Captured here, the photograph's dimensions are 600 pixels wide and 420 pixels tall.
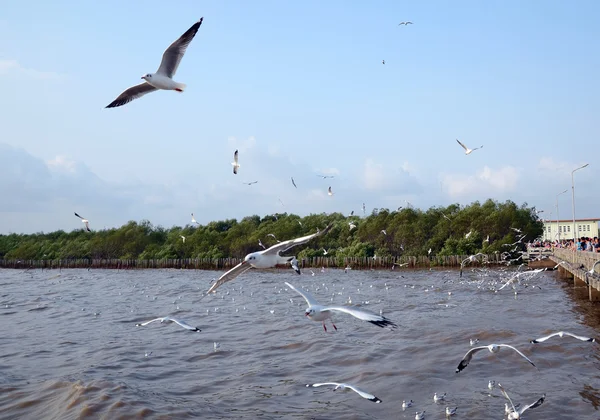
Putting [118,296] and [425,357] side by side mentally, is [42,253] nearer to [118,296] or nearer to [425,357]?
[118,296]

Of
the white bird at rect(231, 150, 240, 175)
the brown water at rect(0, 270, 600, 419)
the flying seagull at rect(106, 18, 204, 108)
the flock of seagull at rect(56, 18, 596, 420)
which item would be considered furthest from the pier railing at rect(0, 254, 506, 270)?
the flying seagull at rect(106, 18, 204, 108)

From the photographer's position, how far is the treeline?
62344mm

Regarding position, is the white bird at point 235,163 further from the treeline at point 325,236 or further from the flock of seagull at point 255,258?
the treeline at point 325,236

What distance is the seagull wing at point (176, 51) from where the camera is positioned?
33.5ft

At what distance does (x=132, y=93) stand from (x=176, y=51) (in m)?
1.32

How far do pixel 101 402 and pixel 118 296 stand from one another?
75.6ft

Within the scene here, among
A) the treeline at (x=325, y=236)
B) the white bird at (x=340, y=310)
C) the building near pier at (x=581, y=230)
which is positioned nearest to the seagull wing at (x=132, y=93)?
the white bird at (x=340, y=310)

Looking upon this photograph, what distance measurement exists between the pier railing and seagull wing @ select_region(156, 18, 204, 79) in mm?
41587

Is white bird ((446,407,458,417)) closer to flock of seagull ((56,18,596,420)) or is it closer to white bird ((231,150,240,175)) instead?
flock of seagull ((56,18,596,420))

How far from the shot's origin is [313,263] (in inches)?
2625

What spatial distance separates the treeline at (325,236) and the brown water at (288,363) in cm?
2896

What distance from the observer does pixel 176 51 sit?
10266 mm

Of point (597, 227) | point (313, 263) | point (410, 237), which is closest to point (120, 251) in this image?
point (313, 263)

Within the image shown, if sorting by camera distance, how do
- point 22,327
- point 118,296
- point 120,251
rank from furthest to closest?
point 120,251
point 118,296
point 22,327
